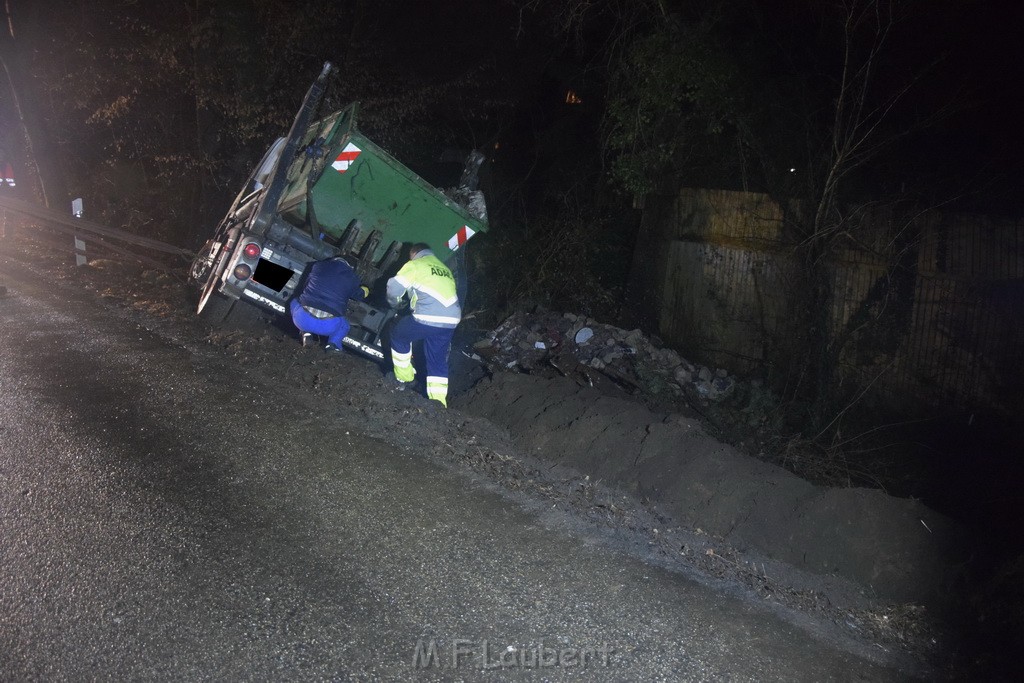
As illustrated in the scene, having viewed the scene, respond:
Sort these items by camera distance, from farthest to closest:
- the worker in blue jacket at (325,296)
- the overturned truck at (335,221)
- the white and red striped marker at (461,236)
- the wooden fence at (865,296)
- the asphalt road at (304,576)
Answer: the white and red striped marker at (461,236) → the wooden fence at (865,296) → the worker in blue jacket at (325,296) → the overturned truck at (335,221) → the asphalt road at (304,576)

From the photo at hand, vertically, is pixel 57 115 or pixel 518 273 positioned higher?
pixel 57 115

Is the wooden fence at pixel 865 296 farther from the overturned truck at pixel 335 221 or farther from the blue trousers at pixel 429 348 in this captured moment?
the blue trousers at pixel 429 348

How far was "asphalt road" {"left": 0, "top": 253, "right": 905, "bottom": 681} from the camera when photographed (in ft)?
11.5

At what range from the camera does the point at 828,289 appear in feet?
26.2

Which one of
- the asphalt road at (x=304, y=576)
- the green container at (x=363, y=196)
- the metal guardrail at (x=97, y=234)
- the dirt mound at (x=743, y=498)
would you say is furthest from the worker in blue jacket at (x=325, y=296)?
the metal guardrail at (x=97, y=234)

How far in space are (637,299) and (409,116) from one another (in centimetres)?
460

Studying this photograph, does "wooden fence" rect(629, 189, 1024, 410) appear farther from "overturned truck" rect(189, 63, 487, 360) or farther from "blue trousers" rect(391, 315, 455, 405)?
"blue trousers" rect(391, 315, 455, 405)

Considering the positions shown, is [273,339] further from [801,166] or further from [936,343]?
[936,343]

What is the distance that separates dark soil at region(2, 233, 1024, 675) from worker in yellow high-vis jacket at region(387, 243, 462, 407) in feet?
0.76

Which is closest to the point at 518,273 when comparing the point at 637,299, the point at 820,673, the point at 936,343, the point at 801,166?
the point at 637,299

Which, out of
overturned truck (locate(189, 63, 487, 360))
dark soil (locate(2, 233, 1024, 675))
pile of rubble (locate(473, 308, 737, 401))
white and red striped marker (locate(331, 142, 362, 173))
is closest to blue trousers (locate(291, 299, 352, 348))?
overturned truck (locate(189, 63, 487, 360))

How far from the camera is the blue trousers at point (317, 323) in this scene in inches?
281

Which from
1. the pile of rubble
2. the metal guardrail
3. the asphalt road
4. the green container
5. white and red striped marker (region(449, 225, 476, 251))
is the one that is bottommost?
the asphalt road

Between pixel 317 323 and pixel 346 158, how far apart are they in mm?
1495
